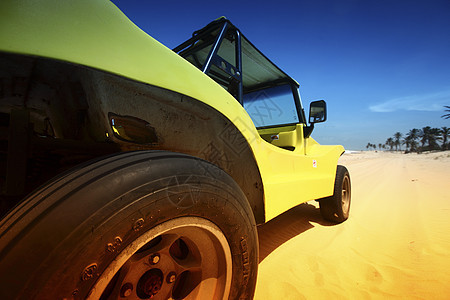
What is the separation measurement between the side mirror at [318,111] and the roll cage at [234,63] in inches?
11.8

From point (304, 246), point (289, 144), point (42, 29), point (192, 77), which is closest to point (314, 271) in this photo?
point (304, 246)

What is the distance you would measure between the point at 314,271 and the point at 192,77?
1875 mm

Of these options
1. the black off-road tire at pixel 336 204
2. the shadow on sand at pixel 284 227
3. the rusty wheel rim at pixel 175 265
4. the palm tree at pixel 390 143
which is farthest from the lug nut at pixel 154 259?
the palm tree at pixel 390 143

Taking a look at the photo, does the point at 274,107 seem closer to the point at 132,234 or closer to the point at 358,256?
the point at 358,256

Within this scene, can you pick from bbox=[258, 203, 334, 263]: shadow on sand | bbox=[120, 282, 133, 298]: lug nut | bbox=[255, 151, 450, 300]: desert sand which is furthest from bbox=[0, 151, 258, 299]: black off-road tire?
bbox=[258, 203, 334, 263]: shadow on sand

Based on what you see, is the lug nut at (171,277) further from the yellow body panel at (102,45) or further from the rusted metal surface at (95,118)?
the yellow body panel at (102,45)

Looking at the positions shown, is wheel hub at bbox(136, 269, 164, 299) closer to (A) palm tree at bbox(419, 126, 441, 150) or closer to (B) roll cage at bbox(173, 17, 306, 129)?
(B) roll cage at bbox(173, 17, 306, 129)

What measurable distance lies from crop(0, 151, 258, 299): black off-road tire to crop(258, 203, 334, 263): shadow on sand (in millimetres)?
1180

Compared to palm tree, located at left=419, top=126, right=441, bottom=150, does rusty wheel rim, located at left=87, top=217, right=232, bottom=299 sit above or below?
below

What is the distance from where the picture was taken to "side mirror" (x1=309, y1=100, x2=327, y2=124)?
2334 mm

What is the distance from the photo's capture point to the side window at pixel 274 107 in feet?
8.88

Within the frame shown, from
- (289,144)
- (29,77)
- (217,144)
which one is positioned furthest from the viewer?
(289,144)

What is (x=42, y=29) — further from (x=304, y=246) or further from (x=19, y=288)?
(x=304, y=246)

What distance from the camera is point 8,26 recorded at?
0.49 meters
